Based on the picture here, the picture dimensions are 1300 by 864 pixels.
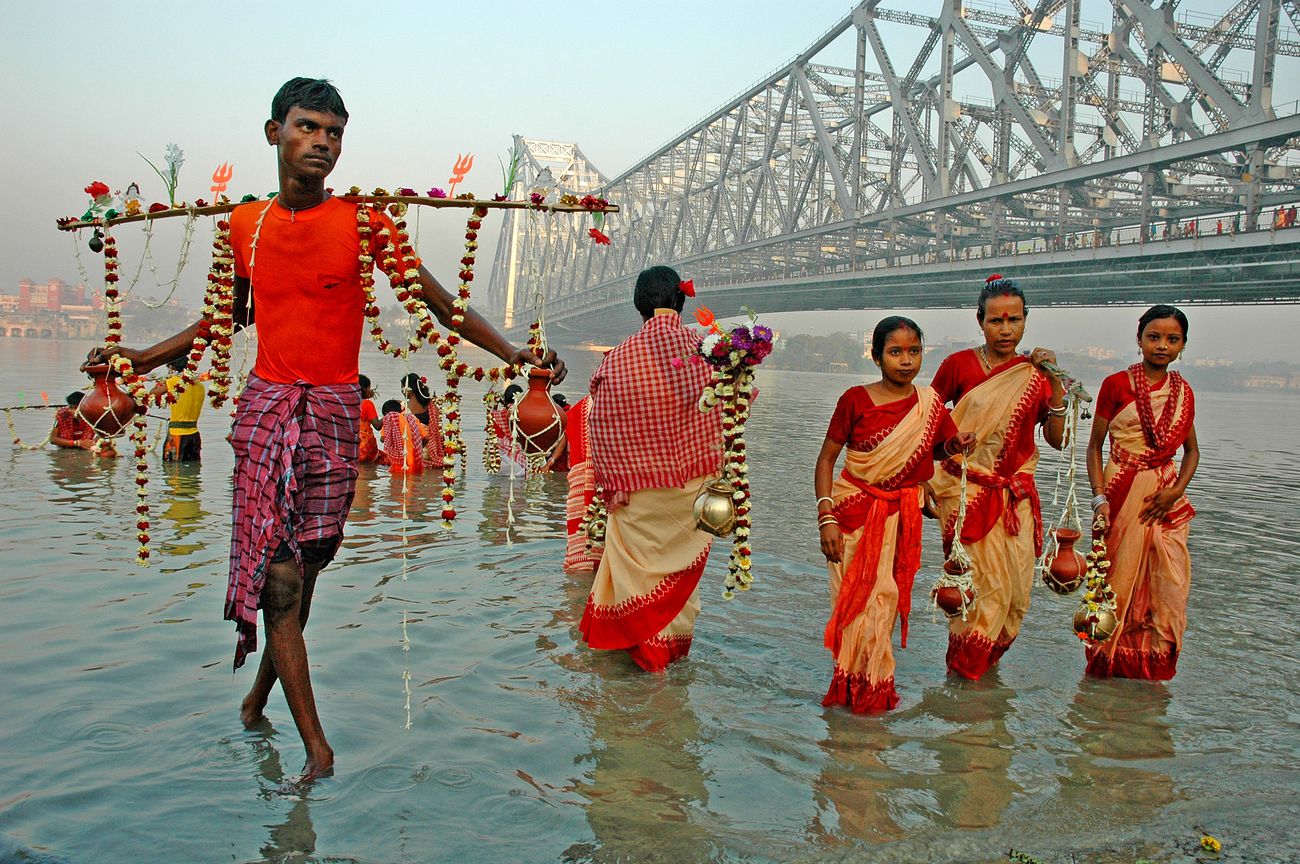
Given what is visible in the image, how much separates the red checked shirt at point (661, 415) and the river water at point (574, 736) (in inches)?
31.8

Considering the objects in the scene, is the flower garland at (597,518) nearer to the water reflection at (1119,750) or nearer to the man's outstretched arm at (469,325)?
the man's outstretched arm at (469,325)

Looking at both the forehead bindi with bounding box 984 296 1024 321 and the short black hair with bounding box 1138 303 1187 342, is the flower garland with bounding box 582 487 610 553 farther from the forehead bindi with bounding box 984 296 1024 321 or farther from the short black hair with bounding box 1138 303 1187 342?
the short black hair with bounding box 1138 303 1187 342

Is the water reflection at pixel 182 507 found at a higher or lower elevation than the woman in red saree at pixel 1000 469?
lower

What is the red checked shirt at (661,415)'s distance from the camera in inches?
159

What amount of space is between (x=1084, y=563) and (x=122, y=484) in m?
7.56

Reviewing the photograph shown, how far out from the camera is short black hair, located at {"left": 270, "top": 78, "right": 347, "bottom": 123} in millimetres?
2848

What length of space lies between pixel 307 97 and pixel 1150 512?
138 inches

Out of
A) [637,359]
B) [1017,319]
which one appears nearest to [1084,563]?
[1017,319]

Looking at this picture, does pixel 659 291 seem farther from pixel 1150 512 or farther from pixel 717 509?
A: pixel 1150 512

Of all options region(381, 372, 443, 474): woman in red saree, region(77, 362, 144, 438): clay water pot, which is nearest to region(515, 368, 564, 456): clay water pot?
region(77, 362, 144, 438): clay water pot

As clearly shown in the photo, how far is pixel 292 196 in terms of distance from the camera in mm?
2916

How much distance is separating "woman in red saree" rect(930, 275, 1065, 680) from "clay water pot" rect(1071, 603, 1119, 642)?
0.72 ft

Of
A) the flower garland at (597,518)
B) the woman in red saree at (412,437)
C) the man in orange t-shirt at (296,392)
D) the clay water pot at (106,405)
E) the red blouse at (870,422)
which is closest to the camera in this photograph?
the man in orange t-shirt at (296,392)

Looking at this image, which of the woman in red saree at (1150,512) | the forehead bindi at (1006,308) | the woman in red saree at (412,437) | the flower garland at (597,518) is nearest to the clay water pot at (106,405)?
the flower garland at (597,518)
